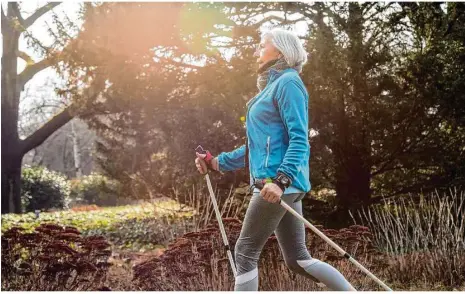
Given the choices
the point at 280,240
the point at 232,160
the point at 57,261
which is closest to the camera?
the point at 280,240

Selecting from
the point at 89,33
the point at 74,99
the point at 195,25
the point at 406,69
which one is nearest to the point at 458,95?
the point at 406,69

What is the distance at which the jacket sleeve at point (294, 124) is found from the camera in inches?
84.7

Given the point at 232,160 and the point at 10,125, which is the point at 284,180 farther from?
the point at 10,125

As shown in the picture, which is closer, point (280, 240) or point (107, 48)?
point (280, 240)

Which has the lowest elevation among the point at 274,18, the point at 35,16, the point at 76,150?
the point at 76,150

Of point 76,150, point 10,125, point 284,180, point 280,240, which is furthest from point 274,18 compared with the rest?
point 76,150

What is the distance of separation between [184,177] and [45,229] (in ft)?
6.38

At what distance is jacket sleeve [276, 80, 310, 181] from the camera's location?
2150 mm

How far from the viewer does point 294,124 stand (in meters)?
2.17

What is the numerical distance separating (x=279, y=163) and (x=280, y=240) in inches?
12.1

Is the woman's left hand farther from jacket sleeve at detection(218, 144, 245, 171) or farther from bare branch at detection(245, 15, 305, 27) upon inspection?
bare branch at detection(245, 15, 305, 27)

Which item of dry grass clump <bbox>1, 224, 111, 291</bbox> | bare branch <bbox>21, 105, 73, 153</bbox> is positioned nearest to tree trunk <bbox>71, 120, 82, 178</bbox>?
bare branch <bbox>21, 105, 73, 153</bbox>

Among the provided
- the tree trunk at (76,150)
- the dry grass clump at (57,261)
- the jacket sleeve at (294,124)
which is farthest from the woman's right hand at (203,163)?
the tree trunk at (76,150)

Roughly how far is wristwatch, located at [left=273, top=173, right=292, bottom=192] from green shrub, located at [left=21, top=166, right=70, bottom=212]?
9251 millimetres
